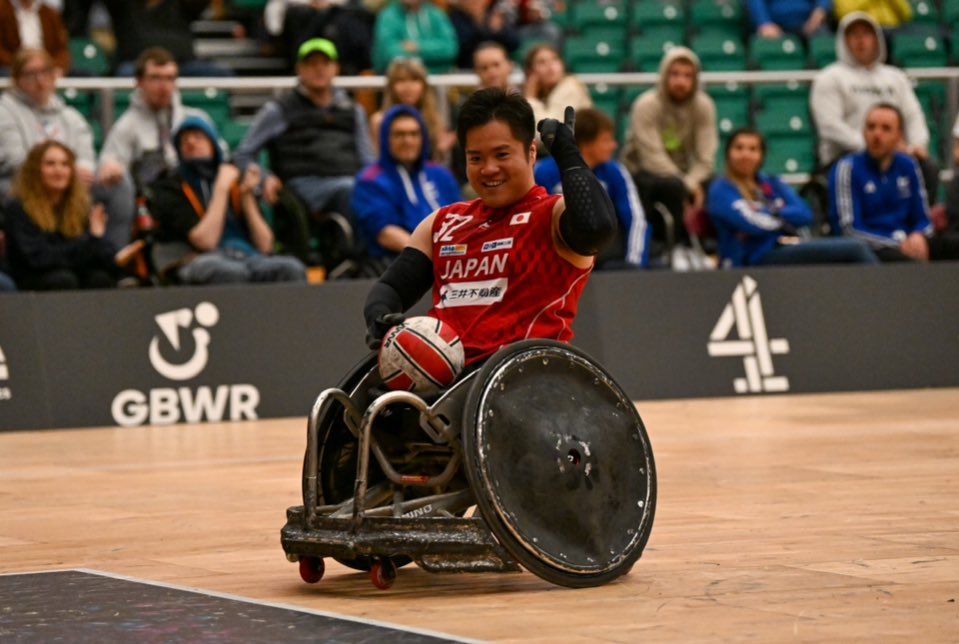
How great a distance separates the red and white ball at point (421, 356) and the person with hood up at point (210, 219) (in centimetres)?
725

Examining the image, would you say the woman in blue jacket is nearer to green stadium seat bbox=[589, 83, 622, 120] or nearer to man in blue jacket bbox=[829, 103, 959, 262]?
man in blue jacket bbox=[829, 103, 959, 262]

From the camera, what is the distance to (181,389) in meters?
12.4

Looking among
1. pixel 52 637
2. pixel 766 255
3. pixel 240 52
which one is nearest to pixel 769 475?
pixel 52 637

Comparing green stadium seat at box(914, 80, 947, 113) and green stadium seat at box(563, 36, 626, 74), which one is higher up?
green stadium seat at box(563, 36, 626, 74)

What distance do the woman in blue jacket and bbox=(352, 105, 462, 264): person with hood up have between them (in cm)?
226

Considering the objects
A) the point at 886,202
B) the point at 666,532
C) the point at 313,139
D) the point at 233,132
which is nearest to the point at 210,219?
the point at 313,139

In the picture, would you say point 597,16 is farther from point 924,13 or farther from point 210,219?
point 210,219

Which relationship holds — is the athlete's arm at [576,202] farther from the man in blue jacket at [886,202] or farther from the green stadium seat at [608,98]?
the green stadium seat at [608,98]

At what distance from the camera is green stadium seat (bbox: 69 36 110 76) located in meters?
15.8

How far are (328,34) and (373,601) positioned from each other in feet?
37.4

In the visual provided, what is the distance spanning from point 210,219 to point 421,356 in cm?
756

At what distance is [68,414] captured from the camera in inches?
479

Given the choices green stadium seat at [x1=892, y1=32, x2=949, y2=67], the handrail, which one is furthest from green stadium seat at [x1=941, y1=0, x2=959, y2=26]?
the handrail

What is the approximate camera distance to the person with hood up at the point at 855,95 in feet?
52.1
